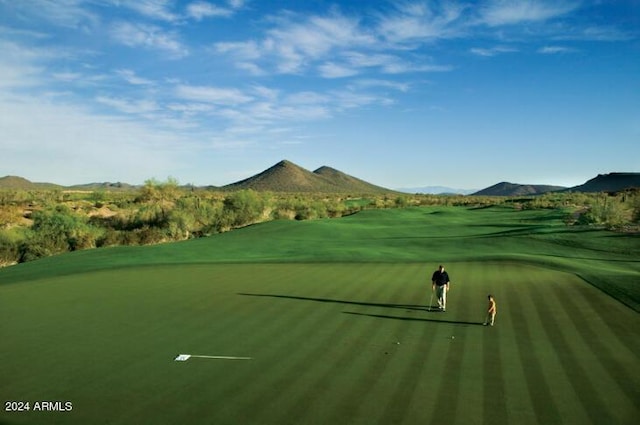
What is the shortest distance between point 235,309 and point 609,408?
1216 centimetres

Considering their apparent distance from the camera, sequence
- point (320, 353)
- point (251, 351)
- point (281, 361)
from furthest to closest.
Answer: point (251, 351) < point (320, 353) < point (281, 361)

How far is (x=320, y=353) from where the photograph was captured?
1280cm

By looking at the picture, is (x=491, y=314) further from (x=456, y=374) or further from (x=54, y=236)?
(x=54, y=236)

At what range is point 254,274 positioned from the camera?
25406 millimetres

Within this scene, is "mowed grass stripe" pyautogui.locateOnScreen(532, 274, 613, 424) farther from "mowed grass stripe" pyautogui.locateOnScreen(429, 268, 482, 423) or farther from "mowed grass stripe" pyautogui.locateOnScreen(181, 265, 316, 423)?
"mowed grass stripe" pyautogui.locateOnScreen(181, 265, 316, 423)

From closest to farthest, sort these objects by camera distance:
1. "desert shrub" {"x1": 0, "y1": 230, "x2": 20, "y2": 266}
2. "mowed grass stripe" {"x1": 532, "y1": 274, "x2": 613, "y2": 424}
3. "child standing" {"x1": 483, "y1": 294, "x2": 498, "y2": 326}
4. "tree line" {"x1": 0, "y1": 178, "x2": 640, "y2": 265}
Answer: "mowed grass stripe" {"x1": 532, "y1": 274, "x2": 613, "y2": 424}, "child standing" {"x1": 483, "y1": 294, "x2": 498, "y2": 326}, "desert shrub" {"x1": 0, "y1": 230, "x2": 20, "y2": 266}, "tree line" {"x1": 0, "y1": 178, "x2": 640, "y2": 265}

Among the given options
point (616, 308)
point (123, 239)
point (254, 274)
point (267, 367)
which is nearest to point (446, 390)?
point (267, 367)

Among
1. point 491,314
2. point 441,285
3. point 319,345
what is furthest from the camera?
point 441,285

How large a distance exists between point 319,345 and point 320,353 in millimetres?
642

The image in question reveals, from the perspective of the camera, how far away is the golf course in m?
9.62

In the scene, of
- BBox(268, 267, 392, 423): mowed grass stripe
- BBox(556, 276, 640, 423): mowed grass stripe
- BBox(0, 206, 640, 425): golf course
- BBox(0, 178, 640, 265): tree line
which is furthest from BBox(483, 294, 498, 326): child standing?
BBox(0, 178, 640, 265): tree line

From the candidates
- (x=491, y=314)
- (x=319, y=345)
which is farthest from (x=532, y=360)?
(x=319, y=345)

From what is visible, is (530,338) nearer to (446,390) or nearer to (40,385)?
(446,390)

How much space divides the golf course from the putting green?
0.05m
